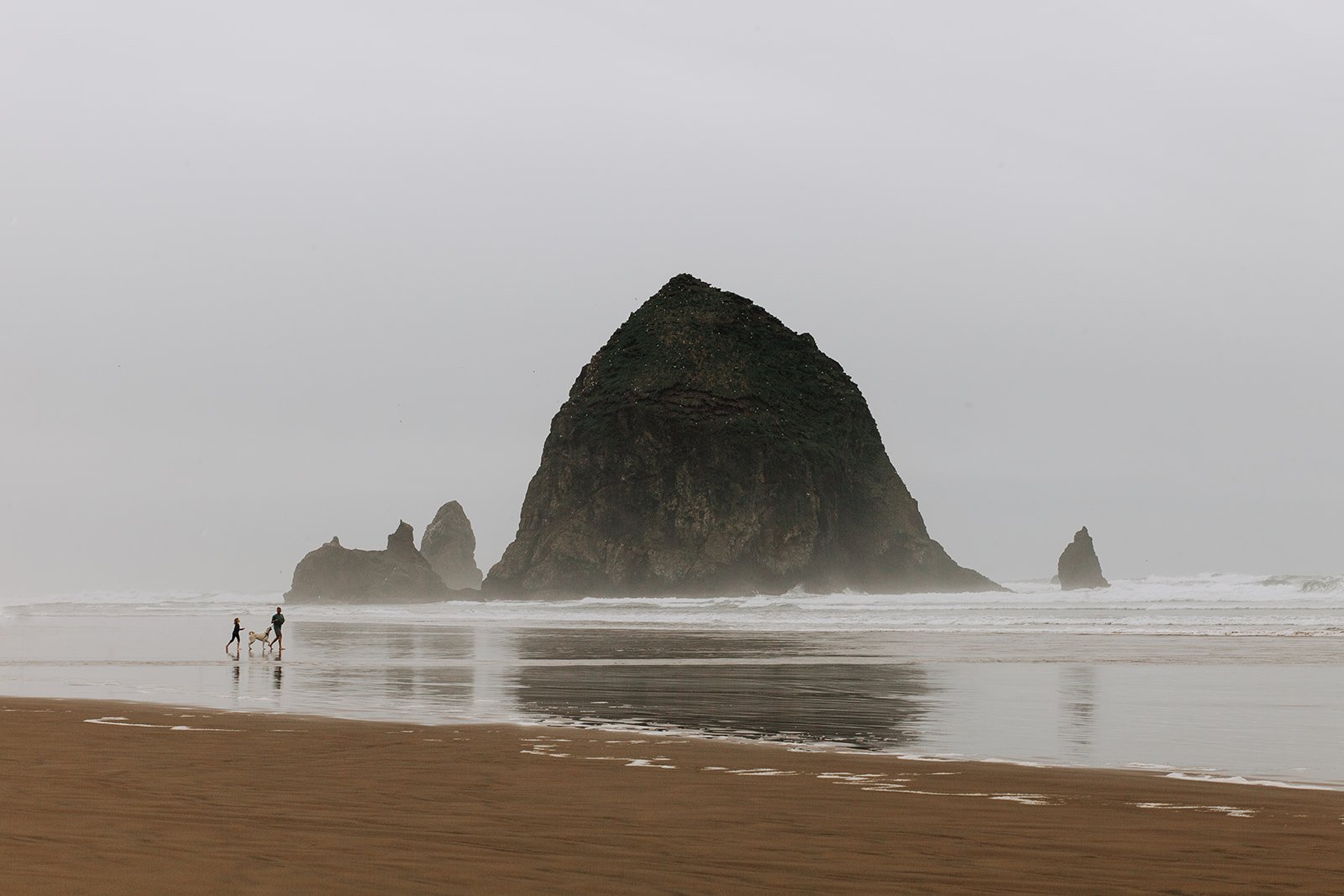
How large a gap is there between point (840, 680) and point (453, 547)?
16006cm

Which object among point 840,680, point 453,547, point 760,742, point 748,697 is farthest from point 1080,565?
point 760,742

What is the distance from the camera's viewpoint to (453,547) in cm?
17588

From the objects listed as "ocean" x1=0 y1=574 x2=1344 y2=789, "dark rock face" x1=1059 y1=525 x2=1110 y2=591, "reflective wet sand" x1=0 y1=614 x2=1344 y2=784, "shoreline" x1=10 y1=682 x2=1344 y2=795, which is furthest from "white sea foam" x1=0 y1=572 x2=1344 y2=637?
"shoreline" x1=10 y1=682 x2=1344 y2=795

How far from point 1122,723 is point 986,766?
4612 mm

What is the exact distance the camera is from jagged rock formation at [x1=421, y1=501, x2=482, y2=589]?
173000mm

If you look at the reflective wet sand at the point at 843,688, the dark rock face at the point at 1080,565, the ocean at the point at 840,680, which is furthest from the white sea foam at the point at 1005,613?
the dark rock face at the point at 1080,565

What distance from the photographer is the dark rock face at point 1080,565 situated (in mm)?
113625

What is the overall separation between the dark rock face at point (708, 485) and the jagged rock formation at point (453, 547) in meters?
61.3

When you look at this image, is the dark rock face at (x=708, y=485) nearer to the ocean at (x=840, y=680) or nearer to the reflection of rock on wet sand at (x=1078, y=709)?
the ocean at (x=840, y=680)

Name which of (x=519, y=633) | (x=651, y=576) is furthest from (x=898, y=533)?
(x=519, y=633)

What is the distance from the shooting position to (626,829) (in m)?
7.36

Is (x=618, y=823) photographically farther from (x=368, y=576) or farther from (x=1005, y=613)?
(x=368, y=576)

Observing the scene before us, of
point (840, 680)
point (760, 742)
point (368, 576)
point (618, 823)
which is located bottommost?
point (368, 576)

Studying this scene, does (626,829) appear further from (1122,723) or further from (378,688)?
(378,688)
